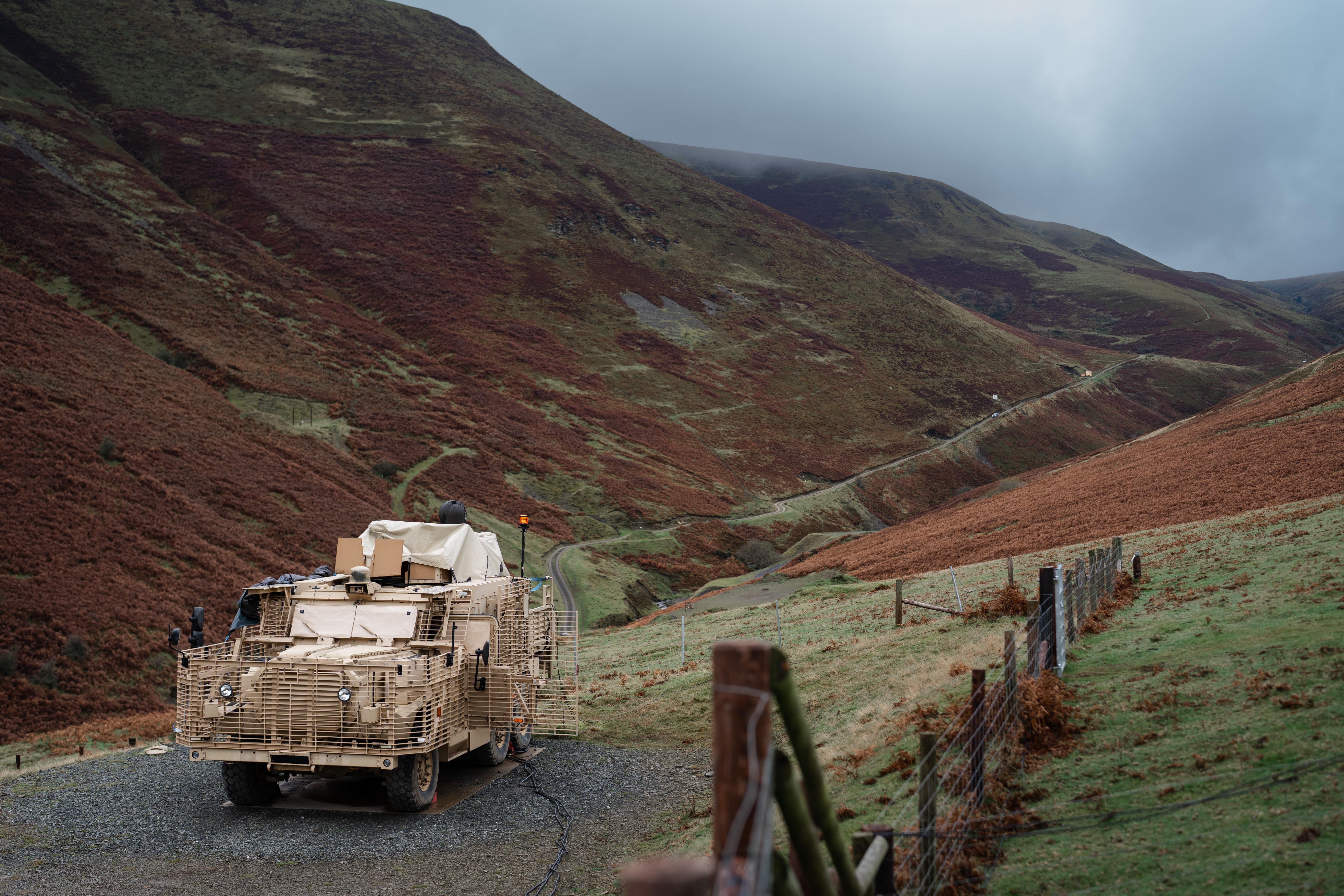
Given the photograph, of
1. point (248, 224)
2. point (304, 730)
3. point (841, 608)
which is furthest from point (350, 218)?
point (304, 730)

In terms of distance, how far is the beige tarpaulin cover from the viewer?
1557cm

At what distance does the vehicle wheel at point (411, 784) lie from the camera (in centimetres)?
1219

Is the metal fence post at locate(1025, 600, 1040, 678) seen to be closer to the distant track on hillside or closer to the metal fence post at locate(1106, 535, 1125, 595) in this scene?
the metal fence post at locate(1106, 535, 1125, 595)

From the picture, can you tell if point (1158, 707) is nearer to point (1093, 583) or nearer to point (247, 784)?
point (1093, 583)

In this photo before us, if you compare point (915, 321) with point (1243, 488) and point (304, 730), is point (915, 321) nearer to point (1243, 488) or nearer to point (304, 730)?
point (1243, 488)

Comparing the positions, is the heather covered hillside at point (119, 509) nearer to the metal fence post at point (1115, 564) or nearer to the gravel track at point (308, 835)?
the gravel track at point (308, 835)

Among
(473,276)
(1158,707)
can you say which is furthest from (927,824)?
(473,276)

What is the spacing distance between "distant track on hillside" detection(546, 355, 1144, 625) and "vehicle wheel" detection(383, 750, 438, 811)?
18.5ft

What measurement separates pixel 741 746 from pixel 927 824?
385 centimetres

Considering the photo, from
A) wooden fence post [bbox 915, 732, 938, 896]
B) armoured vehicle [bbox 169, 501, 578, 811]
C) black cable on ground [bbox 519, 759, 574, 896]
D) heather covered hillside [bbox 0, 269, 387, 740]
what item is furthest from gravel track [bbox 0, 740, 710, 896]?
heather covered hillside [bbox 0, 269, 387, 740]

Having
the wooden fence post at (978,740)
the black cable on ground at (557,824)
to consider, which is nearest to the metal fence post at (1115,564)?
the wooden fence post at (978,740)

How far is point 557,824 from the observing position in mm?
11938

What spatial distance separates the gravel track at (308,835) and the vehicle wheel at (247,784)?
19 centimetres

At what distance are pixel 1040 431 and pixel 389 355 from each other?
74297 mm
